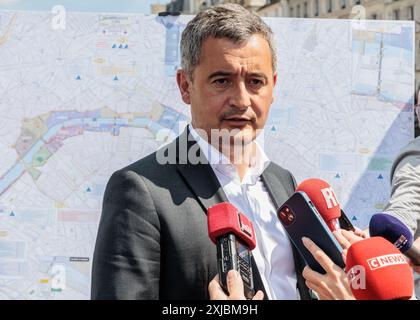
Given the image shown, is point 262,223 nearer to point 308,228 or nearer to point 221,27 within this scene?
point 308,228

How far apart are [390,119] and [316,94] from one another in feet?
1.71

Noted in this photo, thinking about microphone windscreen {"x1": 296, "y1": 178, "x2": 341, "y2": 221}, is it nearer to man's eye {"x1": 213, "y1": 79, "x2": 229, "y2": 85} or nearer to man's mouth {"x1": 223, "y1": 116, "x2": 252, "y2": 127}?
man's mouth {"x1": 223, "y1": 116, "x2": 252, "y2": 127}

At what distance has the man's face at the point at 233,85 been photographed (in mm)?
1938

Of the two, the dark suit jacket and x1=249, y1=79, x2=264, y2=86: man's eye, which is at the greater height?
x1=249, y1=79, x2=264, y2=86: man's eye

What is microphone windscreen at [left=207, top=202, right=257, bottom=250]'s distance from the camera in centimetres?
165

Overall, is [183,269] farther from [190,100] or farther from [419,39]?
[419,39]

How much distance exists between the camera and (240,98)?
6.45 ft


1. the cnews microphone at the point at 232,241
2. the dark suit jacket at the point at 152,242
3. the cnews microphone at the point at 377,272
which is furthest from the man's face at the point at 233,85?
the cnews microphone at the point at 377,272

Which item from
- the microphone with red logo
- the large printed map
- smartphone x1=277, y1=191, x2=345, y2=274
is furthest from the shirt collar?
the large printed map

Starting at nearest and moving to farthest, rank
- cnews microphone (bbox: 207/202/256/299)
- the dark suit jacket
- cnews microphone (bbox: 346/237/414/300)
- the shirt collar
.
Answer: cnews microphone (bbox: 346/237/414/300) → cnews microphone (bbox: 207/202/256/299) → the dark suit jacket → the shirt collar

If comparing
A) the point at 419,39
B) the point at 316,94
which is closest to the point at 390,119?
the point at 316,94

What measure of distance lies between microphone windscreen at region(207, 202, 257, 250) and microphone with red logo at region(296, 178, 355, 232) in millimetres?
285

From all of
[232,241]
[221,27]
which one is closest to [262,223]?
[232,241]

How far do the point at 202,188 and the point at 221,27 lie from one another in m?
0.47
